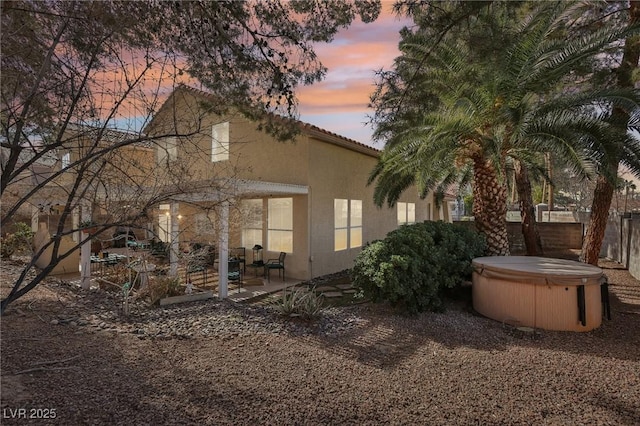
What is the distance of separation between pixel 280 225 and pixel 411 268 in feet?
20.3

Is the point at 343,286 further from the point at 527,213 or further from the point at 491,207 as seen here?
the point at 527,213

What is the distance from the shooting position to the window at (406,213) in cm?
1770

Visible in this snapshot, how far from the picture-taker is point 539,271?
6.48 metres

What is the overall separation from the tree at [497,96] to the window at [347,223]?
3636mm

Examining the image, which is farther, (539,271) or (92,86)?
(539,271)

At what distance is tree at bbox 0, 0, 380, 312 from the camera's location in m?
3.33

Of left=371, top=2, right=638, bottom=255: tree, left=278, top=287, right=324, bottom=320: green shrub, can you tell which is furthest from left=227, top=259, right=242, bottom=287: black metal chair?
left=371, top=2, right=638, bottom=255: tree

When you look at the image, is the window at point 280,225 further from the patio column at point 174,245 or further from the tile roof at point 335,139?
the patio column at point 174,245

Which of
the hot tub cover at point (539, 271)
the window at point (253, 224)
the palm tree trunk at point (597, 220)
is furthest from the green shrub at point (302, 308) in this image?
the palm tree trunk at point (597, 220)

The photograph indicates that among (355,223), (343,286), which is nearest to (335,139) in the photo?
(355,223)

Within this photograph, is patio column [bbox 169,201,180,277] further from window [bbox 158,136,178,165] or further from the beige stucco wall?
the beige stucco wall

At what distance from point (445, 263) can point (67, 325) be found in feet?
23.1

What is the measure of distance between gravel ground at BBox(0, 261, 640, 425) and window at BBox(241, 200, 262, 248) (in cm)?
557

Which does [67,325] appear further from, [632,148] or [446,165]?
[632,148]
